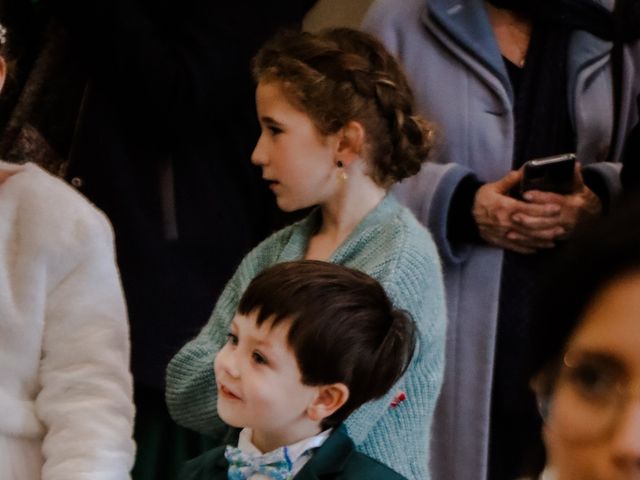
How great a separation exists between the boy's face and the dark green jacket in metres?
0.04

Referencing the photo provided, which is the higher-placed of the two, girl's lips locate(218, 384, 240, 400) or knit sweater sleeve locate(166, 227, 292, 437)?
girl's lips locate(218, 384, 240, 400)

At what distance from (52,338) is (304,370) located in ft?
0.95

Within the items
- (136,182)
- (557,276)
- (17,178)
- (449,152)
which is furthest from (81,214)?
(557,276)

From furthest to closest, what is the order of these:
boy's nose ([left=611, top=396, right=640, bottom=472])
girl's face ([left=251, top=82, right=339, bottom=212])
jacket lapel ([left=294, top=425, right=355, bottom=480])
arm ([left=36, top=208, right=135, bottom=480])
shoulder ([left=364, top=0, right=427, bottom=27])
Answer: shoulder ([left=364, top=0, right=427, bottom=27]) < girl's face ([left=251, top=82, right=339, bottom=212]) < arm ([left=36, top=208, right=135, bottom=480]) < jacket lapel ([left=294, top=425, right=355, bottom=480]) < boy's nose ([left=611, top=396, right=640, bottom=472])

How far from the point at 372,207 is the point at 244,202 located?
1.02 ft

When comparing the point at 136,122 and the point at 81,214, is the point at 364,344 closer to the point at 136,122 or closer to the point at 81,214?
the point at 81,214

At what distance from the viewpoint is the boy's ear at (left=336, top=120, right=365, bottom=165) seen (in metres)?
1.11

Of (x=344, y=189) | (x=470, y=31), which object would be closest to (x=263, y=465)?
(x=344, y=189)

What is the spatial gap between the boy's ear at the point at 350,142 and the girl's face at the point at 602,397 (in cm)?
71

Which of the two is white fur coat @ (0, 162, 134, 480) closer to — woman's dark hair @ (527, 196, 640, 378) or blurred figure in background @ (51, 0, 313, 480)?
blurred figure in background @ (51, 0, 313, 480)

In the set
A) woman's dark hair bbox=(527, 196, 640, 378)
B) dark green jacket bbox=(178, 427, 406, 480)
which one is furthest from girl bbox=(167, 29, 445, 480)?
woman's dark hair bbox=(527, 196, 640, 378)

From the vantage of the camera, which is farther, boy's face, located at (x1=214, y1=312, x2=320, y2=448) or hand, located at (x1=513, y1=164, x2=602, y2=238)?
hand, located at (x1=513, y1=164, x2=602, y2=238)

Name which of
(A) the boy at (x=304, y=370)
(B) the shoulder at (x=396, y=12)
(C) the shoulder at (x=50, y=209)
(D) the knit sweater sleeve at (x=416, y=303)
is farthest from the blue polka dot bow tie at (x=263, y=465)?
(B) the shoulder at (x=396, y=12)

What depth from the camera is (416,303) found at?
104cm
